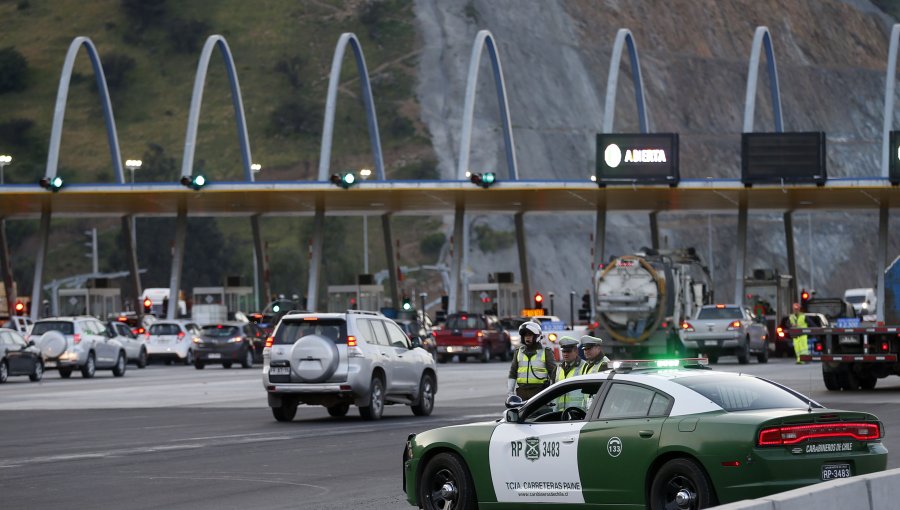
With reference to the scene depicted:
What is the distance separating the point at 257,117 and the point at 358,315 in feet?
383

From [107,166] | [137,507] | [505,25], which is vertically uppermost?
[505,25]

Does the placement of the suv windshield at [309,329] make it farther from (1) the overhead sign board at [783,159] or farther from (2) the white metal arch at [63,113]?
(2) the white metal arch at [63,113]

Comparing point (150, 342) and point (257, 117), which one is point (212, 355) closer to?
point (150, 342)

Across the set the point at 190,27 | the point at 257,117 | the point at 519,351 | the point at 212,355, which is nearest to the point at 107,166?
the point at 257,117

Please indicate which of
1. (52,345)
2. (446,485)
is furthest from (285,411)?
(52,345)

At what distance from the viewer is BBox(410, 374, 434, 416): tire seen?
27031 mm

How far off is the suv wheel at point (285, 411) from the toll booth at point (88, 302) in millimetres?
48366

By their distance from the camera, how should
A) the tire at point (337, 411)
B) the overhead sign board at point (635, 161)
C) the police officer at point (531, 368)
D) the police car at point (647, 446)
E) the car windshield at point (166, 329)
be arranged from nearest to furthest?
the police car at point (647, 446), the police officer at point (531, 368), the tire at point (337, 411), the overhead sign board at point (635, 161), the car windshield at point (166, 329)

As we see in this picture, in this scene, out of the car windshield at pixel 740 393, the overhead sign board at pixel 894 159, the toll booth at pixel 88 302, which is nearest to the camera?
the car windshield at pixel 740 393

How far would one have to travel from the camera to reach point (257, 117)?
463 feet

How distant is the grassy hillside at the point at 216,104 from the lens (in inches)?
5054

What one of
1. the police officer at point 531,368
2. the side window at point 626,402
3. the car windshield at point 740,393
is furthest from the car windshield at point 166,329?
the car windshield at point 740,393

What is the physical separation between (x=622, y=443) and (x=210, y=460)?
8.12 m

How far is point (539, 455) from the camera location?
12523 mm
